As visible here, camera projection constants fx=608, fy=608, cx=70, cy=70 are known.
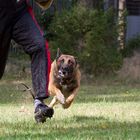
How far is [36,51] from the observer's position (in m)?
6.64

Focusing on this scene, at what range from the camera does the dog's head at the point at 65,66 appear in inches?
371

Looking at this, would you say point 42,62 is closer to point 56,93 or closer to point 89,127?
point 89,127

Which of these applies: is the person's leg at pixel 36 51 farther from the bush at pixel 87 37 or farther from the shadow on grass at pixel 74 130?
the bush at pixel 87 37

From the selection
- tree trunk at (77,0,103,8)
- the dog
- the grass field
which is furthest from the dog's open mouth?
tree trunk at (77,0,103,8)

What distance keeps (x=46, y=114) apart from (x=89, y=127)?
1.87 feet

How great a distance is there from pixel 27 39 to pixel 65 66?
300 cm

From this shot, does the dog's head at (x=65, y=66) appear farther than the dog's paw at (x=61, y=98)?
Yes

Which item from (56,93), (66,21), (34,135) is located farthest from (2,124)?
(66,21)

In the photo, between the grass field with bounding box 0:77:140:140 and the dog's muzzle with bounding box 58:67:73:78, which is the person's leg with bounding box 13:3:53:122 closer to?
the grass field with bounding box 0:77:140:140

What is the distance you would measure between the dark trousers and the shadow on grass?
1.44 ft

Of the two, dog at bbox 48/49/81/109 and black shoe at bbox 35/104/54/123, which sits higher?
black shoe at bbox 35/104/54/123

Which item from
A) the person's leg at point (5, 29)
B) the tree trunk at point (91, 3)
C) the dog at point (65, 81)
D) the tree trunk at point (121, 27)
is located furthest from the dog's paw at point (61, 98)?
the tree trunk at point (91, 3)

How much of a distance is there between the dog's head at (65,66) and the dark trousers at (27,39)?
2605 mm

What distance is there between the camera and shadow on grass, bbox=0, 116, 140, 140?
5953 mm
